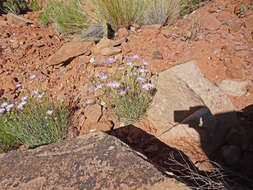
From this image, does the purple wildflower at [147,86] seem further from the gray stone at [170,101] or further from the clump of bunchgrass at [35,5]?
the clump of bunchgrass at [35,5]

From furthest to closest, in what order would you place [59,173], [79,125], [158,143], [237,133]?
1. [79,125]
2. [158,143]
3. [237,133]
4. [59,173]

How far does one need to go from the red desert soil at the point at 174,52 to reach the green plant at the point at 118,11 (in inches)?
13.8

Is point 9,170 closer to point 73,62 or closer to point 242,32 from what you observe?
point 73,62

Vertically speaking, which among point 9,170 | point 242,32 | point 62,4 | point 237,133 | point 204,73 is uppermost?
point 62,4

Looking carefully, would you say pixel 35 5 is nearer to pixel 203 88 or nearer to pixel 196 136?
pixel 203 88

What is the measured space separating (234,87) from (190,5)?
2.54m

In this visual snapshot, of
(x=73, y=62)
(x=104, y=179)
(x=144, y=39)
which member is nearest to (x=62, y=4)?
(x=73, y=62)

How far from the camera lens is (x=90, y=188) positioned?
107 centimetres

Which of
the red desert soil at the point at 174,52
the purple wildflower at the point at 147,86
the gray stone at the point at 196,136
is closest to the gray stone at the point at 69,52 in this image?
the red desert soil at the point at 174,52

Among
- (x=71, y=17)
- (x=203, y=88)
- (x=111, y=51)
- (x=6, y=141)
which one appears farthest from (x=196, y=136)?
(x=71, y=17)

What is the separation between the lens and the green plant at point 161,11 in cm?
360

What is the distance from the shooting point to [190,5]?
13.1 ft

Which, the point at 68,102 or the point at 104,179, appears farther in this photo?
the point at 68,102

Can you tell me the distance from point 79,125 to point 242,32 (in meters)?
2.81
